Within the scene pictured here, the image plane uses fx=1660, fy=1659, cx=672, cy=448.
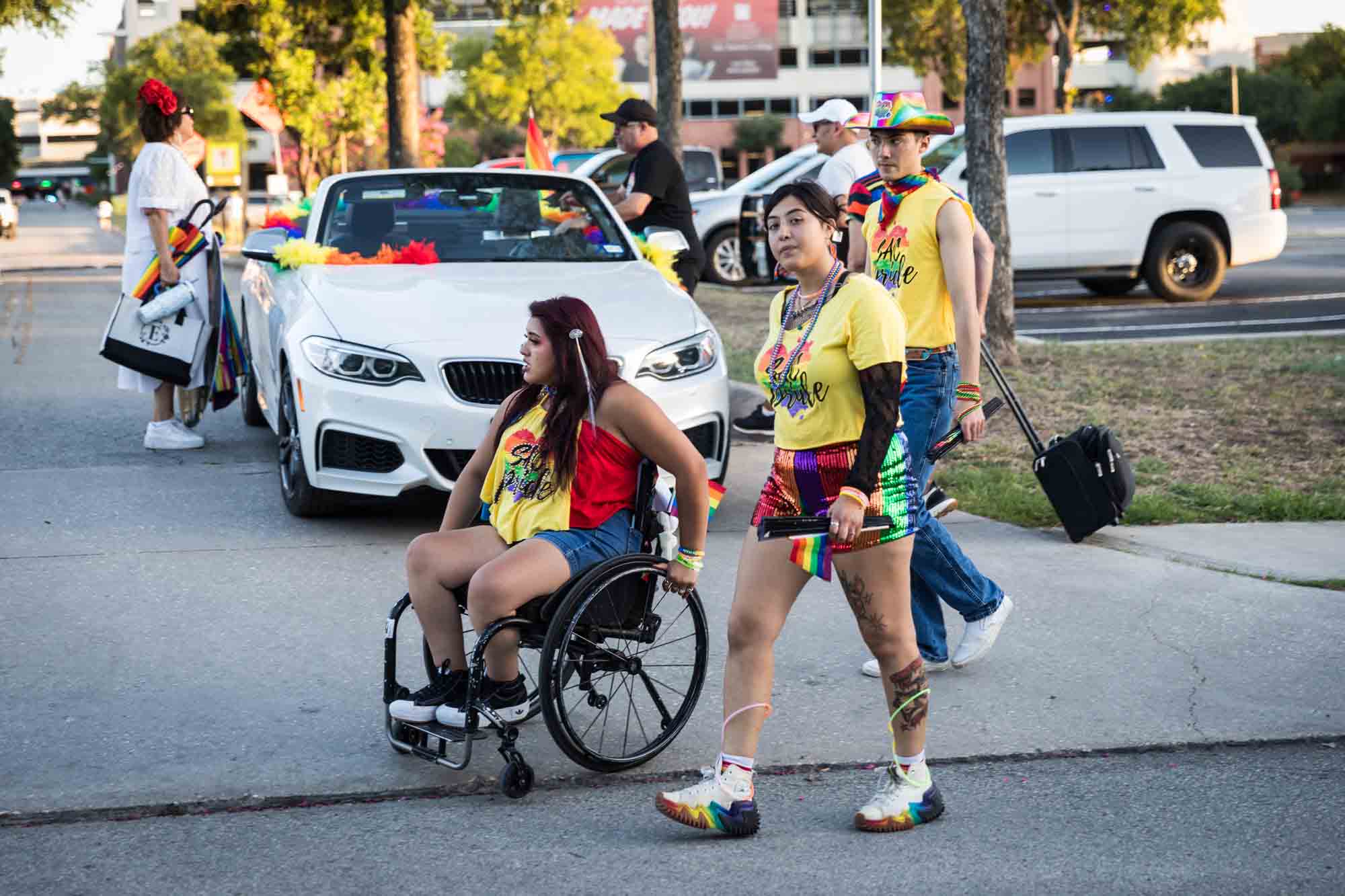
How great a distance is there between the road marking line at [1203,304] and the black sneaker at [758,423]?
7.48 meters

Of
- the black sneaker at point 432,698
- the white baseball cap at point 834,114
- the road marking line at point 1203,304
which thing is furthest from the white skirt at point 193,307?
the road marking line at point 1203,304

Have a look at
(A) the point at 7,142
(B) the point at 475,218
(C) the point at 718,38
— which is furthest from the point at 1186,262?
(A) the point at 7,142

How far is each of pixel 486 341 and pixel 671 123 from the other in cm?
1186

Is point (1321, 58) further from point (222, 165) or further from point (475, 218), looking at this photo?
point (475, 218)

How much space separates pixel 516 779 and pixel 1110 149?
14382mm

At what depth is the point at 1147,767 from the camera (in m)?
4.61

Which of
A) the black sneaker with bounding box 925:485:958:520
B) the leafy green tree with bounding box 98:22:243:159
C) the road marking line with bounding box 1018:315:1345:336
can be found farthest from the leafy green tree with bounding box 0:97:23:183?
the black sneaker with bounding box 925:485:958:520

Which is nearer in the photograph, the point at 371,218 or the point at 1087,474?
the point at 1087,474

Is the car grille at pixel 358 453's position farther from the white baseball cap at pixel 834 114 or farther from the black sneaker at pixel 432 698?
the black sneaker at pixel 432 698

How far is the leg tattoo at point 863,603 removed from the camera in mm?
4023

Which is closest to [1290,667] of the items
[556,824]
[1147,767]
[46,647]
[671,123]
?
[1147,767]

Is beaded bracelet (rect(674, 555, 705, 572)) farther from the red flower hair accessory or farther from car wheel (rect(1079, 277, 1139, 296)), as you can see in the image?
car wheel (rect(1079, 277, 1139, 296))

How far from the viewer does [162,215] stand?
9.14 meters

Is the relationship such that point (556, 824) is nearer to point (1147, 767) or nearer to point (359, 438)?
point (1147, 767)
